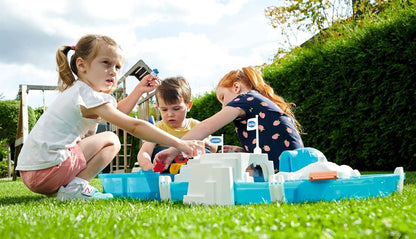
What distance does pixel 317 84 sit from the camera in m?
6.82

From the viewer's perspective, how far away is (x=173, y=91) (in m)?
4.11

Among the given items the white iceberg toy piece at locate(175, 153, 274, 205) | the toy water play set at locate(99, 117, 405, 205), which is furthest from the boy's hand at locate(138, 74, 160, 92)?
the white iceberg toy piece at locate(175, 153, 274, 205)

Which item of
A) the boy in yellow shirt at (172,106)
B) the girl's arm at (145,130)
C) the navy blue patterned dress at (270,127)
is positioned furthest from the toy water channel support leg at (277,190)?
the boy in yellow shirt at (172,106)

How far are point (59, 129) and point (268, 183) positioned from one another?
1.59 meters

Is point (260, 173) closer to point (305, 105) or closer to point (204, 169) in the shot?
point (204, 169)

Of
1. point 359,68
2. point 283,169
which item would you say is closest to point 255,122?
point 283,169

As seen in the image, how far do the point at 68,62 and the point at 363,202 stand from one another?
243 cm

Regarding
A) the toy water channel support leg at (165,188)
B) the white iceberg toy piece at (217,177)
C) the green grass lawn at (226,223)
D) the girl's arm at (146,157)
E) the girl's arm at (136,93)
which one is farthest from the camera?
the girl's arm at (146,157)

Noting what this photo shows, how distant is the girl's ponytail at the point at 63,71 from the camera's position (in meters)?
3.13

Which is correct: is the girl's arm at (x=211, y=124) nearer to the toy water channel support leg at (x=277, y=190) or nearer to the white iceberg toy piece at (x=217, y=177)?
the white iceberg toy piece at (x=217, y=177)

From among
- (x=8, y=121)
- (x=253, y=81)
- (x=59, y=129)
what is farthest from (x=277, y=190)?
(x=8, y=121)

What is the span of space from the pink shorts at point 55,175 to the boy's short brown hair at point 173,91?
4.36 ft

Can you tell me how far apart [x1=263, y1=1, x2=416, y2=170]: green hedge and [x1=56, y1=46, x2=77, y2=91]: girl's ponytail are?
452cm

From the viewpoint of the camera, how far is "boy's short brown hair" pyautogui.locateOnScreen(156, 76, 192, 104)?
13.4 feet
